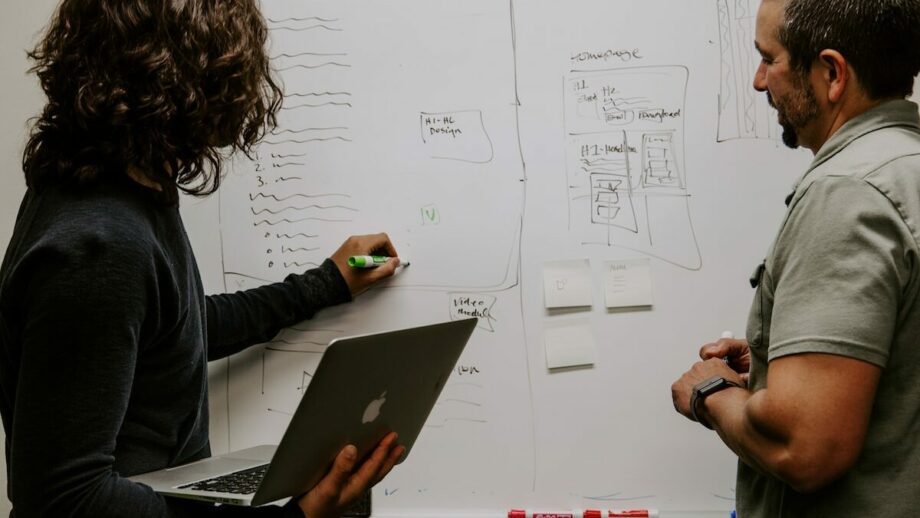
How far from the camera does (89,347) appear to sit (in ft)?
2.76

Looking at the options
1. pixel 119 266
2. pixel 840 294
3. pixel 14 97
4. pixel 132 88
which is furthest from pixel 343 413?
pixel 14 97

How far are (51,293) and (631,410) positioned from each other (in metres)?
1.06

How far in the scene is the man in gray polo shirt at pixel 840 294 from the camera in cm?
88

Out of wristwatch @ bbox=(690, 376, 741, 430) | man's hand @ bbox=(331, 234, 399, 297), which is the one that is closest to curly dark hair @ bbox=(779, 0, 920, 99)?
wristwatch @ bbox=(690, 376, 741, 430)

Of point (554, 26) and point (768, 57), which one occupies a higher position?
point (554, 26)

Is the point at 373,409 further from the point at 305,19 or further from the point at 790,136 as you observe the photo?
the point at 305,19

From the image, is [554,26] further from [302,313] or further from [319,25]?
[302,313]

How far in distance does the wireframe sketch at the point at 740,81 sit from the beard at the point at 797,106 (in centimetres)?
43

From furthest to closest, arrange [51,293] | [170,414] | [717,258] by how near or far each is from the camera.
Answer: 1. [717,258]
2. [170,414]
3. [51,293]

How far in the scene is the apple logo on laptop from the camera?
A: 1.00 m

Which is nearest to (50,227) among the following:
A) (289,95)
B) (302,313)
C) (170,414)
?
(170,414)

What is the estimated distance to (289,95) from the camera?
1639 millimetres

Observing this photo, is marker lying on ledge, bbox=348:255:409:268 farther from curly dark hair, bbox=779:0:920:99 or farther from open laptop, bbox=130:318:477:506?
curly dark hair, bbox=779:0:920:99

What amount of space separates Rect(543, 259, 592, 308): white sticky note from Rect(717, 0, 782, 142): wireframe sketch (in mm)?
369
